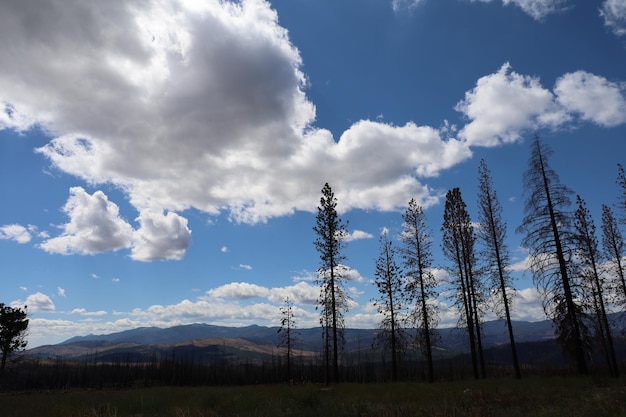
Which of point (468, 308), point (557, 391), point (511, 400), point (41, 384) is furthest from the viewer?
point (41, 384)

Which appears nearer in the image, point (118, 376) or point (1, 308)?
point (1, 308)

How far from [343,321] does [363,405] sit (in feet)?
65.5

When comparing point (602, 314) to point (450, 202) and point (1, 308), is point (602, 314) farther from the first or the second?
point (1, 308)

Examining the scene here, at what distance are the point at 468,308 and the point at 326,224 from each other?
516 inches

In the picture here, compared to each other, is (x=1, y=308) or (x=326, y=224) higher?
(x=326, y=224)

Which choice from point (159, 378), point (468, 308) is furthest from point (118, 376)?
point (468, 308)

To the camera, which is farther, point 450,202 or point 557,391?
point 450,202

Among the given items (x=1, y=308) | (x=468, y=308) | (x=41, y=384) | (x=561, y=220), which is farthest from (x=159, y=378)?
(x=561, y=220)

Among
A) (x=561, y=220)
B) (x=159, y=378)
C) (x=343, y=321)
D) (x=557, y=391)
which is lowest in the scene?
(x=159, y=378)

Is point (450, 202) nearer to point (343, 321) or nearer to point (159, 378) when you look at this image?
point (343, 321)

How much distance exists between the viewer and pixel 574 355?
80.4 ft

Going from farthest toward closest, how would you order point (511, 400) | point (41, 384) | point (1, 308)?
point (41, 384)
point (1, 308)
point (511, 400)

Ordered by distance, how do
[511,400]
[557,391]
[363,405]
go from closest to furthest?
1. [363,405]
2. [511,400]
3. [557,391]

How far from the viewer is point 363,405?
1113cm
